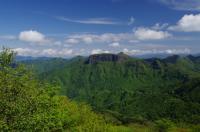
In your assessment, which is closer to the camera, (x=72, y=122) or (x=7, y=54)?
(x=7, y=54)

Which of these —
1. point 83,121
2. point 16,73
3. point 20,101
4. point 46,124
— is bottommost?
point 83,121

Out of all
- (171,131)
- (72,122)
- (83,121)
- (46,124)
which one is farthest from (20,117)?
(171,131)

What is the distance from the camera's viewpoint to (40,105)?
132ft

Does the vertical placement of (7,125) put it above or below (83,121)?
above

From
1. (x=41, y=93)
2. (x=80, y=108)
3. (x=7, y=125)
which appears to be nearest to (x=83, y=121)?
(x=80, y=108)

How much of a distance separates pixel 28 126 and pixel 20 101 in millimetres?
2908

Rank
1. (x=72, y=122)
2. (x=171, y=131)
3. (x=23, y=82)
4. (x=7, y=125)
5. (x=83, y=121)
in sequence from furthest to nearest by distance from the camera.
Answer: (x=171, y=131) < (x=83, y=121) < (x=72, y=122) < (x=23, y=82) < (x=7, y=125)

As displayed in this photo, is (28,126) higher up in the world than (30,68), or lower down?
lower down

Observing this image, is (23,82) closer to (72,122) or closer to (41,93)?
(41,93)

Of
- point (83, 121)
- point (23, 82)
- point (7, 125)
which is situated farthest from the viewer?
point (83, 121)

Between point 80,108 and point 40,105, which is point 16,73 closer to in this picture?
point 40,105

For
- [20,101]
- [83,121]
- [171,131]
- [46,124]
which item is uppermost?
[20,101]

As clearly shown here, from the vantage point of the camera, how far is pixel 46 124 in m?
41.2

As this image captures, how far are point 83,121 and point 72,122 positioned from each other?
727 cm
